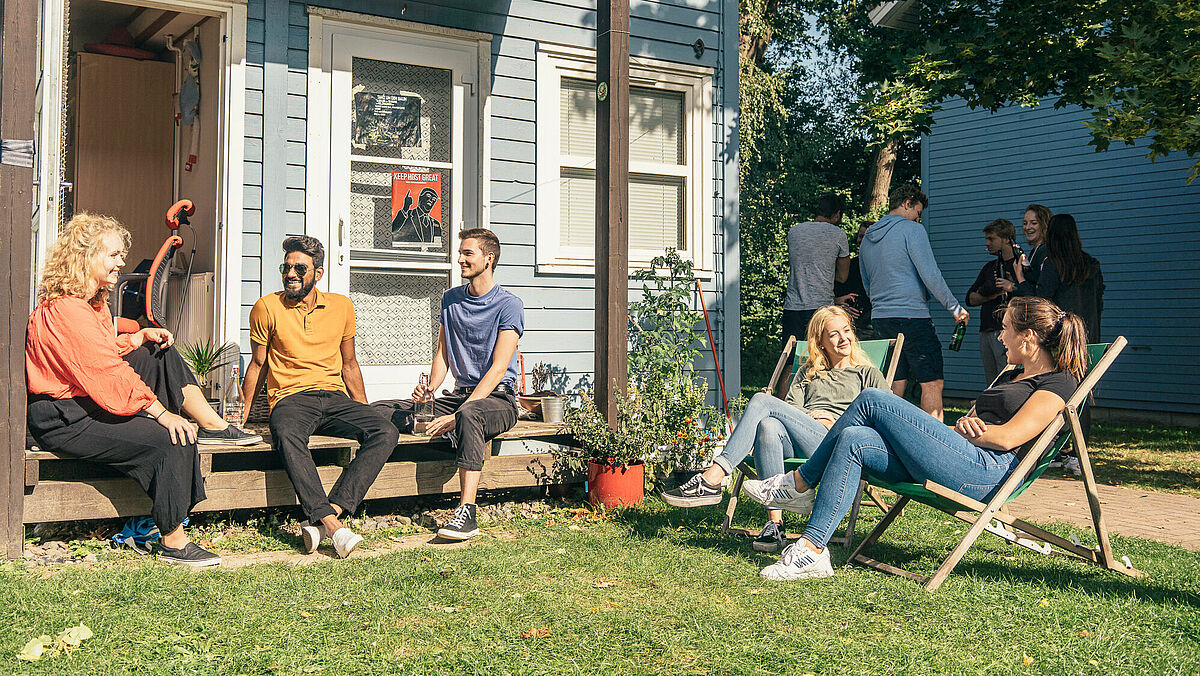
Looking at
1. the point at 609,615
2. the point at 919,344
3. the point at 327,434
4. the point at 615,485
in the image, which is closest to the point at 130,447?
the point at 327,434

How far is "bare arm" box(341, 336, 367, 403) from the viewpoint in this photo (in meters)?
5.16

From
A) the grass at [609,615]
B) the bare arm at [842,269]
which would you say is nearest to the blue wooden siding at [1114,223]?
the bare arm at [842,269]

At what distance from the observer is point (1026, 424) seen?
3916 mm

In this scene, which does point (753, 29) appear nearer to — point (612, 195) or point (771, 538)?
point (612, 195)

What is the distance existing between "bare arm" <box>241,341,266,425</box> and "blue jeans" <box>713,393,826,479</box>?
2.28 meters

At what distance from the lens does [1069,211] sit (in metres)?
12.9

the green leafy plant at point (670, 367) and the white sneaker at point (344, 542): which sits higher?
the green leafy plant at point (670, 367)

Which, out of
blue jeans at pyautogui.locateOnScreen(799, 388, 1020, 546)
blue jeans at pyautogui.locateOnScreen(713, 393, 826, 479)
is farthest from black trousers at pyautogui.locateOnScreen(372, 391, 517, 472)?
blue jeans at pyautogui.locateOnScreen(799, 388, 1020, 546)

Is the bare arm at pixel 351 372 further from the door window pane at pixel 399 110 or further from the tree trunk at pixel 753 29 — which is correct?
the tree trunk at pixel 753 29

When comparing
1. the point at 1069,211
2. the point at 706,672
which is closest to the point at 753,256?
the point at 1069,211

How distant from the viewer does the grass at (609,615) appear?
304 centimetres

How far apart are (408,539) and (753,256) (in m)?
15.1

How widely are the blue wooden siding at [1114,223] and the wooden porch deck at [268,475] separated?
891 centimetres

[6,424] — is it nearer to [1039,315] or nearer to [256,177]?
[256,177]
